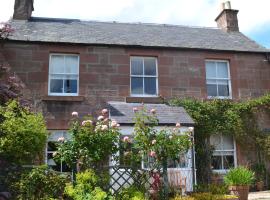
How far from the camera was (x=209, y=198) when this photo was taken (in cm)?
1034

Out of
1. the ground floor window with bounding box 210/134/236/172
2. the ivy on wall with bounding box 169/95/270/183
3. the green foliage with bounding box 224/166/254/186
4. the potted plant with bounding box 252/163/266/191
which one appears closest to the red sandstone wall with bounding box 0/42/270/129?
the ivy on wall with bounding box 169/95/270/183

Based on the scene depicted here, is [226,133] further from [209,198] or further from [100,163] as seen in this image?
[100,163]

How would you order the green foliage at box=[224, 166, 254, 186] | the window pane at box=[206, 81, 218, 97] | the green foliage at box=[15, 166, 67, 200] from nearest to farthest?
the green foliage at box=[15, 166, 67, 200] < the green foliage at box=[224, 166, 254, 186] < the window pane at box=[206, 81, 218, 97]

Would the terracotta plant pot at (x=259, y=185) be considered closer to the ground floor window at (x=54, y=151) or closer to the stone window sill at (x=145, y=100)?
the stone window sill at (x=145, y=100)

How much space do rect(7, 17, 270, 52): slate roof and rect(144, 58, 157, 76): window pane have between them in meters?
0.64

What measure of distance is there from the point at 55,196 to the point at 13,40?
7.98 meters

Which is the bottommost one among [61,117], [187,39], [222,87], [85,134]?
[85,134]

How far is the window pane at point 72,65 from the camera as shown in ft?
50.0

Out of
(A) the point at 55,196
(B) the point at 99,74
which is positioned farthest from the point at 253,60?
(A) the point at 55,196

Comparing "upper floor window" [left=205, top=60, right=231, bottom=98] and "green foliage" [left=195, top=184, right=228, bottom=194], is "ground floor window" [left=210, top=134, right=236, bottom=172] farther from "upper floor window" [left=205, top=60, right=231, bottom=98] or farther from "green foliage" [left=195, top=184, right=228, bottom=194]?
"green foliage" [left=195, top=184, right=228, bottom=194]

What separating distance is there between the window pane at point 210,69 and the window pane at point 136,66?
9.58 feet

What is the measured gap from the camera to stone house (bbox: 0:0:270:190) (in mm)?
14617

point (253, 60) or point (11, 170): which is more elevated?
point (253, 60)

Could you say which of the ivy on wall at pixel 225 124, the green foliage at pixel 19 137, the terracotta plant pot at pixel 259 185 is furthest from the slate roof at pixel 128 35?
the terracotta plant pot at pixel 259 185
